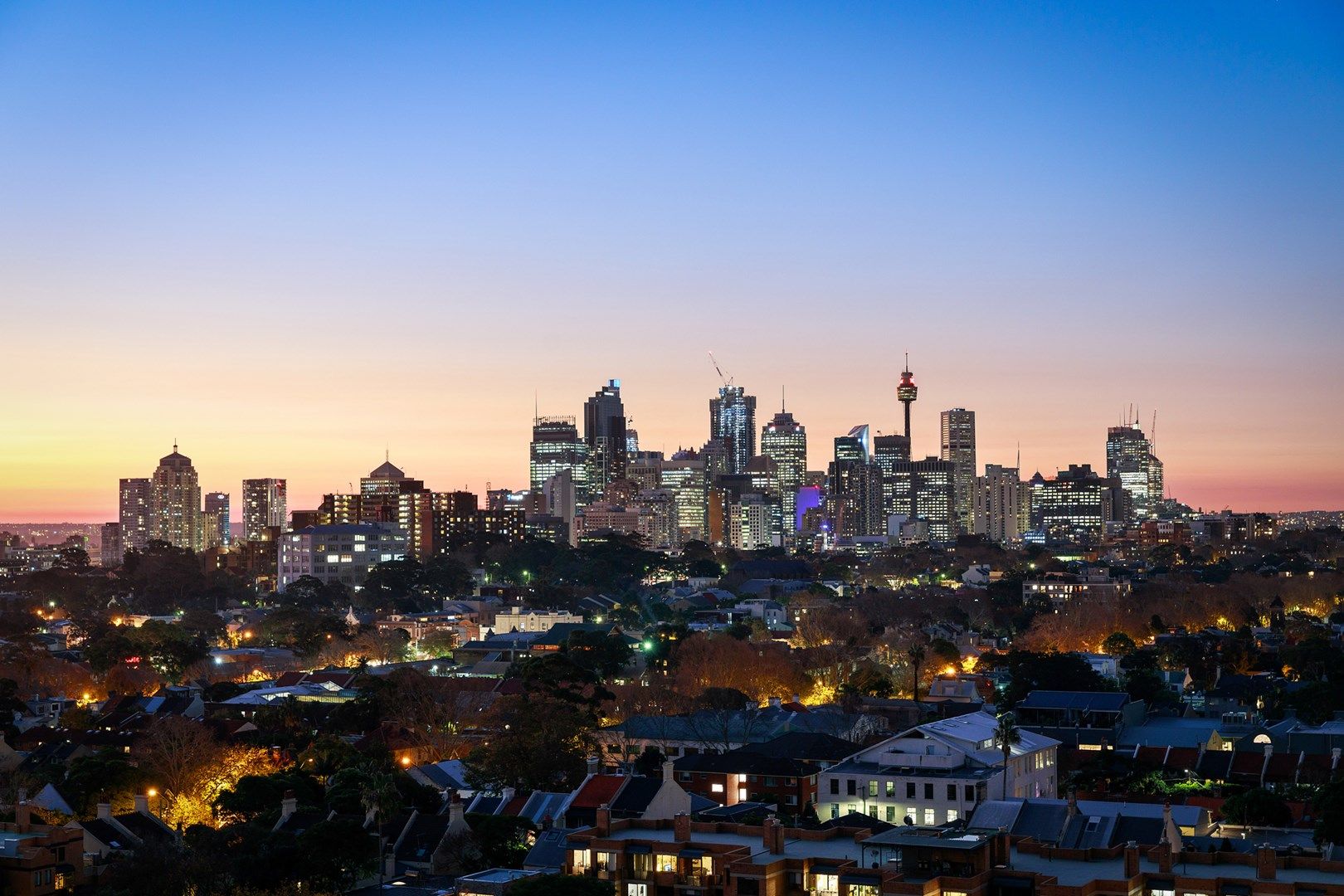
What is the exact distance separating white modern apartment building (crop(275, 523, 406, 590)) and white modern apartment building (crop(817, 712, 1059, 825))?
112 m

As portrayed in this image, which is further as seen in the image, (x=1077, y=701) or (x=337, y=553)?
(x=337, y=553)

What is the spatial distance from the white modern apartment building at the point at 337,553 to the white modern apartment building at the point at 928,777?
11207 centimetres

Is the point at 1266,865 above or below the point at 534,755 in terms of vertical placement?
above

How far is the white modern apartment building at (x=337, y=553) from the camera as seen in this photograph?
158375mm

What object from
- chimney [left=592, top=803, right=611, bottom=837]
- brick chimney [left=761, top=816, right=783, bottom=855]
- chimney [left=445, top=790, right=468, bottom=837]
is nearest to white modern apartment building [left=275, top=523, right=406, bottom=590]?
chimney [left=445, top=790, right=468, bottom=837]

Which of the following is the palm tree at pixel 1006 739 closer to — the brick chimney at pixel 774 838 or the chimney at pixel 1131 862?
the brick chimney at pixel 774 838

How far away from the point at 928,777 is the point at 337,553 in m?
119

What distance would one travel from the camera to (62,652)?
95250mm

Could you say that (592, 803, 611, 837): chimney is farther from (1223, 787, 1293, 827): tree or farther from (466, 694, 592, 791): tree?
(1223, 787, 1293, 827): tree

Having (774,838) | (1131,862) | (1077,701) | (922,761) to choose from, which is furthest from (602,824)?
(1077,701)

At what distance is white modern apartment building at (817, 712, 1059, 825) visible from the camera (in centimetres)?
4603

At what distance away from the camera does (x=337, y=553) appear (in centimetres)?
15962

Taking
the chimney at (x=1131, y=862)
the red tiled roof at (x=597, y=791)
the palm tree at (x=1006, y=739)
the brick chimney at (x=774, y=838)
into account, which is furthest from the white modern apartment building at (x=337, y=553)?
the chimney at (x=1131, y=862)

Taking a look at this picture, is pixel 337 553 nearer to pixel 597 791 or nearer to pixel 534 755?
pixel 534 755
